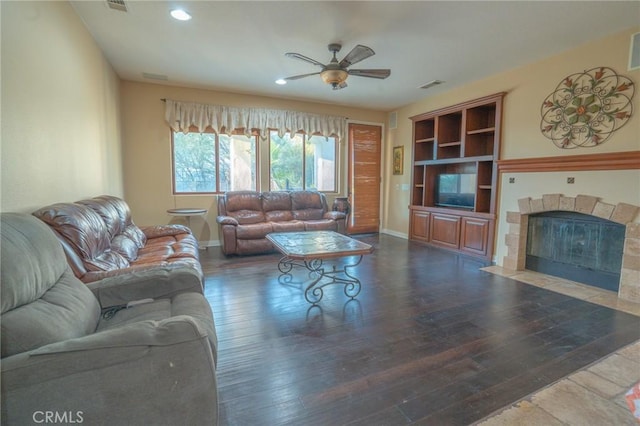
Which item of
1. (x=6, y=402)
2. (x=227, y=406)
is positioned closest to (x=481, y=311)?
(x=227, y=406)

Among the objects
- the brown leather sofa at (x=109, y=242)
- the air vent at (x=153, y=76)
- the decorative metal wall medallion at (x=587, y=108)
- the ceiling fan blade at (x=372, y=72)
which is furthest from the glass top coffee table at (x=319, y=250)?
the air vent at (x=153, y=76)

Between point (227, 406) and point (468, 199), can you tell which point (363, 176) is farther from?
point (227, 406)

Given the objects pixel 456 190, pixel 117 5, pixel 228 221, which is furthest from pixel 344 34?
pixel 456 190

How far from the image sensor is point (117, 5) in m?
2.61

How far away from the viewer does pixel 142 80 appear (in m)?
4.57

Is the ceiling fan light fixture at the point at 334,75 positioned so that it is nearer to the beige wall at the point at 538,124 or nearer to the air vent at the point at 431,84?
the air vent at the point at 431,84

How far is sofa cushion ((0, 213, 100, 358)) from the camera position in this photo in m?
0.98

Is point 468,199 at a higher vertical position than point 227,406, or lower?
higher

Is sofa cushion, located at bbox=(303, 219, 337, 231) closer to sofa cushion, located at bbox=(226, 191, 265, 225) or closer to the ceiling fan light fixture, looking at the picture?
sofa cushion, located at bbox=(226, 191, 265, 225)

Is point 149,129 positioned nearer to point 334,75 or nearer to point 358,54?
point 334,75

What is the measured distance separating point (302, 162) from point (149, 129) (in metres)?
2.70

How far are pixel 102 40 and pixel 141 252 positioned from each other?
8.00 feet

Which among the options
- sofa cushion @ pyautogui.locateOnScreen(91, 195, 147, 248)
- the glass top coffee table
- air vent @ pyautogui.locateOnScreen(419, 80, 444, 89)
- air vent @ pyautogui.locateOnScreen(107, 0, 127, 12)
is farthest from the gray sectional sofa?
air vent @ pyautogui.locateOnScreen(419, 80, 444, 89)

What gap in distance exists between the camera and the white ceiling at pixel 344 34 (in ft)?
8.64
